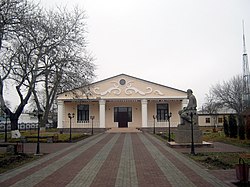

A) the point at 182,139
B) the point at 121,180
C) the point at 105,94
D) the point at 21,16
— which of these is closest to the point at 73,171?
the point at 121,180

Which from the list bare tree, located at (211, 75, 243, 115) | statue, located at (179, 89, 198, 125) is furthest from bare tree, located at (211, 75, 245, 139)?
statue, located at (179, 89, 198, 125)

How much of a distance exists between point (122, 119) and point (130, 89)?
543 cm

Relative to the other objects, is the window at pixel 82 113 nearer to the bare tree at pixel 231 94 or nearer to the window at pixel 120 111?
the window at pixel 120 111

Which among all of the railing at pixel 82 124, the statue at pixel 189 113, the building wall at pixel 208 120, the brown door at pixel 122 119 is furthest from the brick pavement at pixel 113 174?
the building wall at pixel 208 120

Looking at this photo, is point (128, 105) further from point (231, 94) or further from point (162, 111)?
point (231, 94)

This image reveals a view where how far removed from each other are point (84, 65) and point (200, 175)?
18129 millimetres

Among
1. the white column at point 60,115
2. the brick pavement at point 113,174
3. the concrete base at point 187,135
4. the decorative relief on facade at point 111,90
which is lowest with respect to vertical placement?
the brick pavement at point 113,174

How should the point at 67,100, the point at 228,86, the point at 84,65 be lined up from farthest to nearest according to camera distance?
1. the point at 228,86
2. the point at 67,100
3. the point at 84,65

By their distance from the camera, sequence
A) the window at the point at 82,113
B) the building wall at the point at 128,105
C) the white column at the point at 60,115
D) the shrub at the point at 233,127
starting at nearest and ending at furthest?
the shrub at the point at 233,127 < the white column at the point at 60,115 < the building wall at the point at 128,105 < the window at the point at 82,113

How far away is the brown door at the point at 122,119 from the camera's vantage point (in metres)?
47.3

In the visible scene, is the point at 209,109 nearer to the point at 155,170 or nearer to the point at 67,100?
the point at 67,100

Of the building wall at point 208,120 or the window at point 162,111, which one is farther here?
the building wall at point 208,120

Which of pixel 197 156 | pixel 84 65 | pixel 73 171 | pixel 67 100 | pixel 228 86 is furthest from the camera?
pixel 228 86

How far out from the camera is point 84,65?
26609 mm
